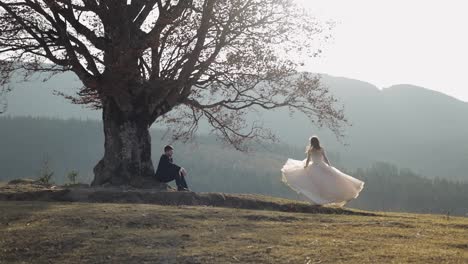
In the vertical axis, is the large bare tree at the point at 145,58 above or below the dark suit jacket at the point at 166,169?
above

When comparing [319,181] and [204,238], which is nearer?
[204,238]

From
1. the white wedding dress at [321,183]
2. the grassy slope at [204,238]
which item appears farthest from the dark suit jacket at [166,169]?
the grassy slope at [204,238]

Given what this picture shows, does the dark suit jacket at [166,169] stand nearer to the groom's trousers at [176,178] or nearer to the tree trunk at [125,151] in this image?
the groom's trousers at [176,178]

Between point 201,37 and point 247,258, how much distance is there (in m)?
15.0

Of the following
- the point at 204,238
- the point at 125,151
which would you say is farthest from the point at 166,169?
the point at 204,238

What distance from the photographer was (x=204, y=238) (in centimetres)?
1081

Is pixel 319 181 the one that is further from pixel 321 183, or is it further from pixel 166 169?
pixel 166 169

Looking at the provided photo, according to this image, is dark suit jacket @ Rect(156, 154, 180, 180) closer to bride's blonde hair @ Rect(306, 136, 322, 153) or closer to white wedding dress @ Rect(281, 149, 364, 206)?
white wedding dress @ Rect(281, 149, 364, 206)

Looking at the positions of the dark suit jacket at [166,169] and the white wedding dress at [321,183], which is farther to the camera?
the dark suit jacket at [166,169]

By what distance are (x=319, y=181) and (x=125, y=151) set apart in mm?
7656

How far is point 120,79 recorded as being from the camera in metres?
20.9

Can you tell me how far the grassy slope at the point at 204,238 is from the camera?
9242 millimetres

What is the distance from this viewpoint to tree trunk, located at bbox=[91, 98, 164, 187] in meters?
22.2

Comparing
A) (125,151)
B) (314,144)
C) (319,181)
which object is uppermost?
(314,144)
